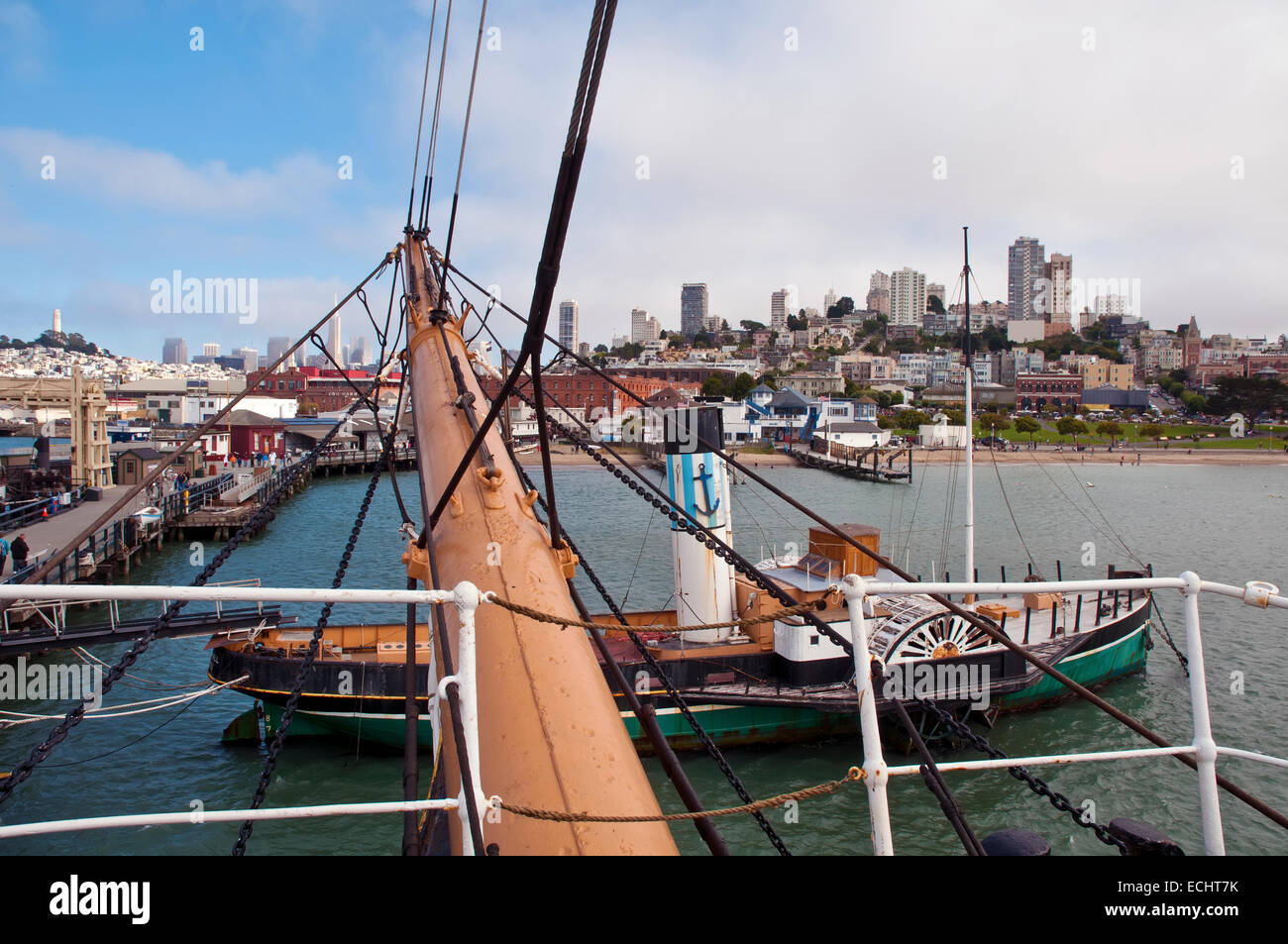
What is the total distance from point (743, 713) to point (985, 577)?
63.3ft

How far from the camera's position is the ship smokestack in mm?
14625

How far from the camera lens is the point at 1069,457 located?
8650cm

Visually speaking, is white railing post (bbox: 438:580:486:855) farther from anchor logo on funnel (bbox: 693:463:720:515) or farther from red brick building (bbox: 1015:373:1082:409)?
red brick building (bbox: 1015:373:1082:409)

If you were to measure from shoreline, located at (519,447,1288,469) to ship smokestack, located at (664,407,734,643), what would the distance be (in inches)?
2427

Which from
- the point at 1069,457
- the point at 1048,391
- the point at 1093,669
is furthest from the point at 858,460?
the point at 1048,391

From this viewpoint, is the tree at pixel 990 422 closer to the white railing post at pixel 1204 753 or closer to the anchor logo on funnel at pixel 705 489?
the anchor logo on funnel at pixel 705 489

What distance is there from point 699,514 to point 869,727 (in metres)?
12.4

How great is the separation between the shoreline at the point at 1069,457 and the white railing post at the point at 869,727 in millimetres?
74433

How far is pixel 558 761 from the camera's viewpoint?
2732 millimetres

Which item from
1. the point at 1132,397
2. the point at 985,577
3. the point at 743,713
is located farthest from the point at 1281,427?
the point at 743,713

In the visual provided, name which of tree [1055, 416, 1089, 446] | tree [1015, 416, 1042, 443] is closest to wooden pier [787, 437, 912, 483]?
tree [1015, 416, 1042, 443]

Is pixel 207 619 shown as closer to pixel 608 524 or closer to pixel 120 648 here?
pixel 120 648

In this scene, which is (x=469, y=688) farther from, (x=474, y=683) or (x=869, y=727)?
(x=869, y=727)
